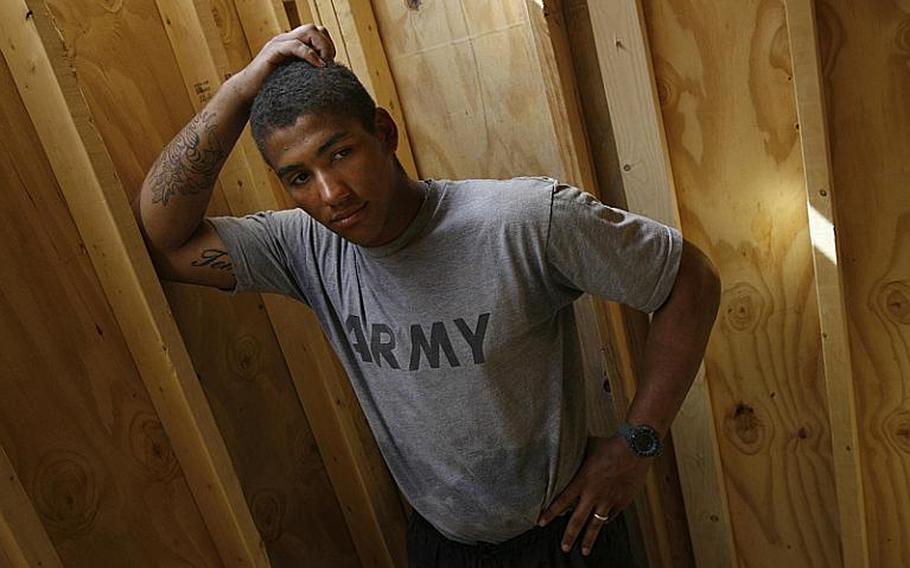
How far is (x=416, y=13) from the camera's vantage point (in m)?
1.83

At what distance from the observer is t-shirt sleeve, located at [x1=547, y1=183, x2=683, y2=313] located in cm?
133

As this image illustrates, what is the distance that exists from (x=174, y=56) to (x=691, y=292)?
3.71ft

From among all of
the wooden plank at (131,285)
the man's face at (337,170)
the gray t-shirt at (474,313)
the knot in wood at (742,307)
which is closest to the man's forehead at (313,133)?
the man's face at (337,170)

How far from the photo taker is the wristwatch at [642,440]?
4.81 ft

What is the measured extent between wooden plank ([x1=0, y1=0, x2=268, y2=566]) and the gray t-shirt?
0.17 m

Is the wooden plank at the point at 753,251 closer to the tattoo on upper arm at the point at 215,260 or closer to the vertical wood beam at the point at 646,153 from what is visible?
the vertical wood beam at the point at 646,153

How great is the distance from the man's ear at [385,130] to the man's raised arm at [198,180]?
0.14m

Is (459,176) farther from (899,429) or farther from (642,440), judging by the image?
(899,429)

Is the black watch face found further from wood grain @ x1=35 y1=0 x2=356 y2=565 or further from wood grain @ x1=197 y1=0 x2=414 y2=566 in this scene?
wood grain @ x1=35 y1=0 x2=356 y2=565

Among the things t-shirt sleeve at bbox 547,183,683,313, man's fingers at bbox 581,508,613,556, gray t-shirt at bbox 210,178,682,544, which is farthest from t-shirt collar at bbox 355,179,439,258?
man's fingers at bbox 581,508,613,556

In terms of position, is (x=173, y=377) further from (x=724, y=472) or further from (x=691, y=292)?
(x=724, y=472)

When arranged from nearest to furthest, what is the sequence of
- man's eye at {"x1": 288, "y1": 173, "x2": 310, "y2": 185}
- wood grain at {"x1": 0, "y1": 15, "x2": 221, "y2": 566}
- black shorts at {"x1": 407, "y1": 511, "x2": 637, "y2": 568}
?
man's eye at {"x1": 288, "y1": 173, "x2": 310, "y2": 185} → wood grain at {"x1": 0, "y1": 15, "x2": 221, "y2": 566} → black shorts at {"x1": 407, "y1": 511, "x2": 637, "y2": 568}

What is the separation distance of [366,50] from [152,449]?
0.97m

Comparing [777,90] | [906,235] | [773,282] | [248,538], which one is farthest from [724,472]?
[248,538]
